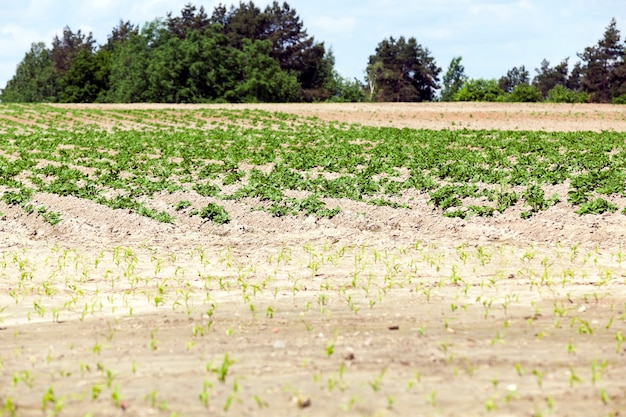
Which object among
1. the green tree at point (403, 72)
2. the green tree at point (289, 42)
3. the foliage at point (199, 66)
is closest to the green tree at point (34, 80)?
the foliage at point (199, 66)

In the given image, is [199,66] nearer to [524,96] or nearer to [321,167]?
[524,96]

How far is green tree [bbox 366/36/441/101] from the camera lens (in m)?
110

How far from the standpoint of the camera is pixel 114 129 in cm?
4166

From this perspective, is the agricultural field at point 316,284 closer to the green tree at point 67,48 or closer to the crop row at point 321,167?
the crop row at point 321,167

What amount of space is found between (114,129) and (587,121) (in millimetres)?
27592

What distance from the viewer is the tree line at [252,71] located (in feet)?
281

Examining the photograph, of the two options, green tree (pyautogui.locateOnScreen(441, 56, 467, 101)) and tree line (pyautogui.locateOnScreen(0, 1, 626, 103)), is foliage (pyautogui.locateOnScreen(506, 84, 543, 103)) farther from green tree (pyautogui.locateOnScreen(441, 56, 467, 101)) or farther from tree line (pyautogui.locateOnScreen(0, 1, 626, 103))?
green tree (pyautogui.locateOnScreen(441, 56, 467, 101))

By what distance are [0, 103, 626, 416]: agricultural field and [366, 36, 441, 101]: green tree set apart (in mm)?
83510

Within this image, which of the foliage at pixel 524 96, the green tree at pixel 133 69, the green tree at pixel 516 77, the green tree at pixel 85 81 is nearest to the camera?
the foliage at pixel 524 96

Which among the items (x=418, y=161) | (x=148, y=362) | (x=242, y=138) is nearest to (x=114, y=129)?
(x=242, y=138)

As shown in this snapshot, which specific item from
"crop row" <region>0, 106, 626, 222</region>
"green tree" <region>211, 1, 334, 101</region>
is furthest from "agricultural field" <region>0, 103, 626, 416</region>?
"green tree" <region>211, 1, 334, 101</region>

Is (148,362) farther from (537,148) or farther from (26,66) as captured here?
(26,66)

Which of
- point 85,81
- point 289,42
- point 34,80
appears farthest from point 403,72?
point 34,80

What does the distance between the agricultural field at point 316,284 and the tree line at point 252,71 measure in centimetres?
6027
